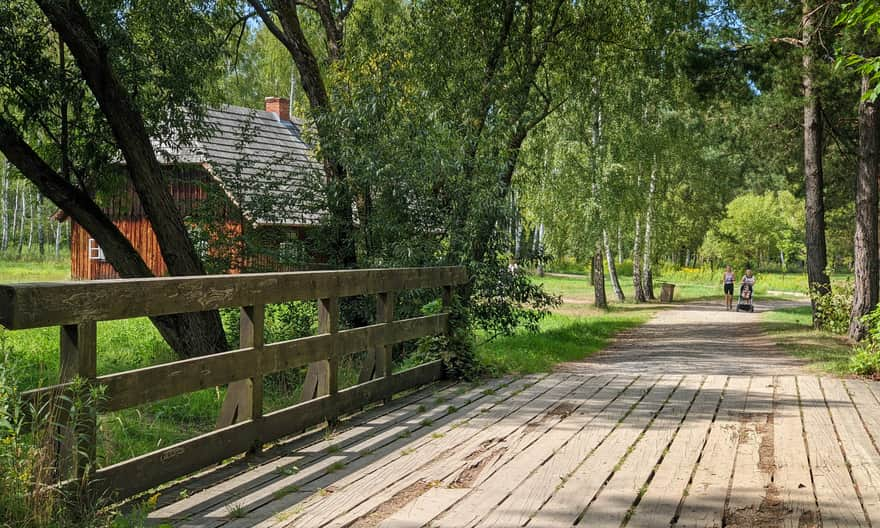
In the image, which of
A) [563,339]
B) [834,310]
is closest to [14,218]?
[563,339]

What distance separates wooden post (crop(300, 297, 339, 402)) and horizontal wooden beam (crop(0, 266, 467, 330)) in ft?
0.39

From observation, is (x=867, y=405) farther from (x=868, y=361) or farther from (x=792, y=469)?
(x=792, y=469)

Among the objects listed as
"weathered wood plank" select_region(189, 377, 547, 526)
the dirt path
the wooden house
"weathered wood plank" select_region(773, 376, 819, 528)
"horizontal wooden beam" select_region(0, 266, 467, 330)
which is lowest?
the dirt path

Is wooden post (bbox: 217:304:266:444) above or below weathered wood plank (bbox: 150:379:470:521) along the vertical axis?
above

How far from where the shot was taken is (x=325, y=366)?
6590mm

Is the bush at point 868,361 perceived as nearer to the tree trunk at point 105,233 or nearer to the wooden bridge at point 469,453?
the wooden bridge at point 469,453

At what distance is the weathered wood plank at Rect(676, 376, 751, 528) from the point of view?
169 inches

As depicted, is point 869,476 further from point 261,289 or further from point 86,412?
point 86,412

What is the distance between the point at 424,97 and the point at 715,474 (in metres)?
9.82

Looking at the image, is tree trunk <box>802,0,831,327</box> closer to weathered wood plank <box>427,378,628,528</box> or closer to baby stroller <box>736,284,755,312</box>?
baby stroller <box>736,284,755,312</box>

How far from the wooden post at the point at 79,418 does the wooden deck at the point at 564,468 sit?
0.47 metres

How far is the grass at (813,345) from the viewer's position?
506 inches

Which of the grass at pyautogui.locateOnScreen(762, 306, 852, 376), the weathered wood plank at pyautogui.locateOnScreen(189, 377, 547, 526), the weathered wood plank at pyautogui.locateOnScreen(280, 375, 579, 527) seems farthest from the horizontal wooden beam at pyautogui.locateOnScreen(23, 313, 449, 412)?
the grass at pyautogui.locateOnScreen(762, 306, 852, 376)

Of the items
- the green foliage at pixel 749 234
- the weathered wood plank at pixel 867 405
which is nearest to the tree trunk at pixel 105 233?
the weathered wood plank at pixel 867 405
